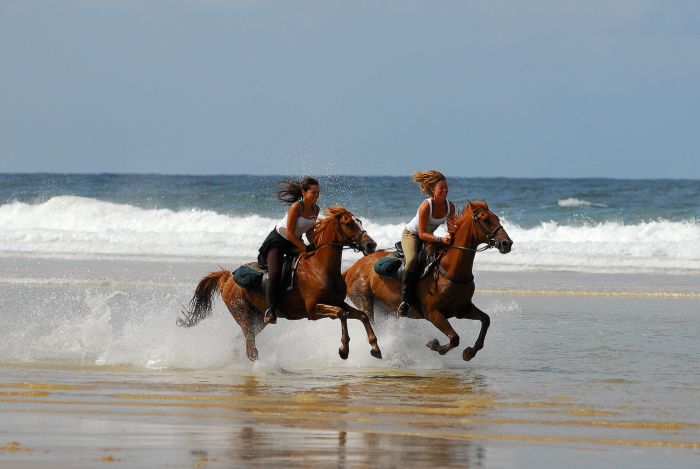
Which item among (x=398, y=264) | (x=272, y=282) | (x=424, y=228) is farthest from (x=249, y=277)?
(x=424, y=228)

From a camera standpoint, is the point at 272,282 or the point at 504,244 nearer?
the point at 504,244

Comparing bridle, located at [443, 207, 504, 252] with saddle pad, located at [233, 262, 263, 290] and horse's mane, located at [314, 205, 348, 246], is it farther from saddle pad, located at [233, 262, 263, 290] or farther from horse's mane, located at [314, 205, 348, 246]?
saddle pad, located at [233, 262, 263, 290]

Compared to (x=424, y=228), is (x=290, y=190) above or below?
above

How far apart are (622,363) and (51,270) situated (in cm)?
1592

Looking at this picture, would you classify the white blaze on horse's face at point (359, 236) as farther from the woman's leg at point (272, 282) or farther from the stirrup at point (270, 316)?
the stirrup at point (270, 316)

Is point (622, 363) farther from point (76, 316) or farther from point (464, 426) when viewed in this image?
point (76, 316)

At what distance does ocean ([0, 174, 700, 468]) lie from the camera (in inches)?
313

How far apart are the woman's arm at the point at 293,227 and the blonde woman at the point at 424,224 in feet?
4.31

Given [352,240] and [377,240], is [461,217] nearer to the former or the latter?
[352,240]

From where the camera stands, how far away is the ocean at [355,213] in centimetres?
3142

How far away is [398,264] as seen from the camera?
44.9 ft

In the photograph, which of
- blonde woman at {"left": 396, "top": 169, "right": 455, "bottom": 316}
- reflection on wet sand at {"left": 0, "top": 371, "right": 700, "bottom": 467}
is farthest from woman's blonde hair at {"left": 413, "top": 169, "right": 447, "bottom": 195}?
reflection on wet sand at {"left": 0, "top": 371, "right": 700, "bottom": 467}

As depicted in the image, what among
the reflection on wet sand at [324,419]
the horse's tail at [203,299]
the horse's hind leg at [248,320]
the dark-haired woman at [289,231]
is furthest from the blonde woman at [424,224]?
the horse's tail at [203,299]

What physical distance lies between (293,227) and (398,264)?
1.50m
